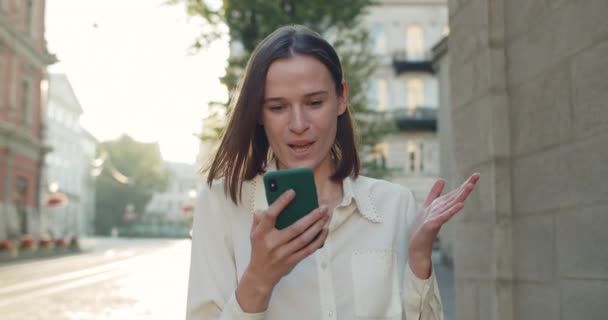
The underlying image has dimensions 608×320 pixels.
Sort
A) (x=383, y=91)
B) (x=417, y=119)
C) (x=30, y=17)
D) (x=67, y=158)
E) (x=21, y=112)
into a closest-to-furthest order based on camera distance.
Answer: (x=21, y=112), (x=30, y=17), (x=417, y=119), (x=383, y=91), (x=67, y=158)

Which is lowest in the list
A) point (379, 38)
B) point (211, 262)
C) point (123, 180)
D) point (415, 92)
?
point (211, 262)

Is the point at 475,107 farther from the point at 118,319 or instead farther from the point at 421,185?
the point at 421,185

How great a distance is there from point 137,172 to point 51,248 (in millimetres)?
47388

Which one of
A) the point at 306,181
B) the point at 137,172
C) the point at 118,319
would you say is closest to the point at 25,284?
the point at 118,319

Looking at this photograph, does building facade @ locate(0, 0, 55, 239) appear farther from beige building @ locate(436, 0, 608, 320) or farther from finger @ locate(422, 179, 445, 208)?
finger @ locate(422, 179, 445, 208)

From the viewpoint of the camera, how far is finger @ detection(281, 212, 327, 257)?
1560 mm

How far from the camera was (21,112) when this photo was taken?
35.1m

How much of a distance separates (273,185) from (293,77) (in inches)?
16.3

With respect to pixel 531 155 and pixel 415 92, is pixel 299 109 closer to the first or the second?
pixel 531 155

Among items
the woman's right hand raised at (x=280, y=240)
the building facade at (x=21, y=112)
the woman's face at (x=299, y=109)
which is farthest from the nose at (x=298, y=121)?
the building facade at (x=21, y=112)

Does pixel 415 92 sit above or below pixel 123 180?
above

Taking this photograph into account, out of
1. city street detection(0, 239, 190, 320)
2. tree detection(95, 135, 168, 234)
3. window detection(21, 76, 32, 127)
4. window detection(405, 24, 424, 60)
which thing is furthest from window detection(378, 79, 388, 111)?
tree detection(95, 135, 168, 234)

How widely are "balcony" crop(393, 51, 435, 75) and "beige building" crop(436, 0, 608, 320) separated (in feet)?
114

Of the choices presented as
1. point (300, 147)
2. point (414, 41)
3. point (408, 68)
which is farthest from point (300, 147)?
point (414, 41)
